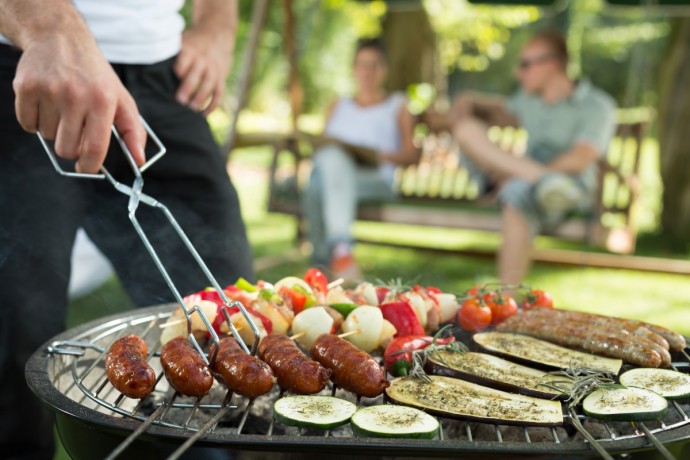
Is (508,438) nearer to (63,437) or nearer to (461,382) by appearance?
(461,382)

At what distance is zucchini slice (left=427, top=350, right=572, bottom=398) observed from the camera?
1778 millimetres

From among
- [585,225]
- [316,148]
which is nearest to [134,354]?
[585,225]

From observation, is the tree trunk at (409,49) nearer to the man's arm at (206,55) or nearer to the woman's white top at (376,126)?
the woman's white top at (376,126)

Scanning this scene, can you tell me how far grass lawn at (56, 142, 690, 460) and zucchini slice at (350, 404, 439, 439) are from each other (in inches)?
144

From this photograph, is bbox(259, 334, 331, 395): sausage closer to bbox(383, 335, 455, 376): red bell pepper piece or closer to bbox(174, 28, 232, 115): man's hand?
bbox(383, 335, 455, 376): red bell pepper piece

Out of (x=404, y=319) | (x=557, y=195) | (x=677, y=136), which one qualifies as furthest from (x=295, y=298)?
(x=677, y=136)

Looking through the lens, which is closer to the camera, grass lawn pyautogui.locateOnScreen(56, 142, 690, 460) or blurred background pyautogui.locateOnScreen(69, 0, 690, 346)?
grass lawn pyautogui.locateOnScreen(56, 142, 690, 460)

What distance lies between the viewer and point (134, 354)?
1.76 m

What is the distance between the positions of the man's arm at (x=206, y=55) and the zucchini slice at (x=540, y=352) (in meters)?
1.28

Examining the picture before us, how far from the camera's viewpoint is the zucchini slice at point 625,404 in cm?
158

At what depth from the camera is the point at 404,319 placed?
2.21m

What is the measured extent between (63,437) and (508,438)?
3.50 feet

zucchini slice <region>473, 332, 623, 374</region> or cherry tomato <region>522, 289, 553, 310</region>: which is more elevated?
cherry tomato <region>522, 289, 553, 310</region>

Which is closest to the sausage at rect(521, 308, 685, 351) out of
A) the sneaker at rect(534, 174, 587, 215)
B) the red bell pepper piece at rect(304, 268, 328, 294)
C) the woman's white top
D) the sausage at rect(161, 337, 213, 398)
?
the red bell pepper piece at rect(304, 268, 328, 294)
